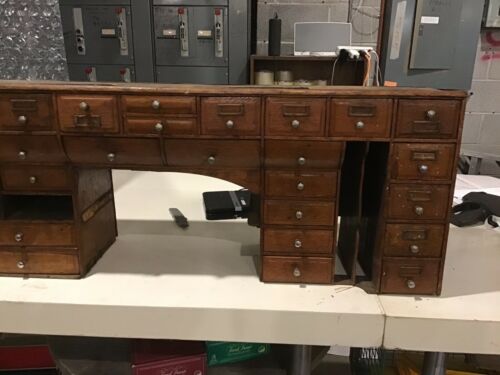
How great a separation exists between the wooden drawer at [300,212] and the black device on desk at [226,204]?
332 mm

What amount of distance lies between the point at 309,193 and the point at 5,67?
2.04m

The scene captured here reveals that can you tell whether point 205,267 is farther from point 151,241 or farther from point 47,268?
point 47,268

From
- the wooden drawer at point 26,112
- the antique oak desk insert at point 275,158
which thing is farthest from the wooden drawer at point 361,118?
the wooden drawer at point 26,112

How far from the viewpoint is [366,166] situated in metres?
0.87

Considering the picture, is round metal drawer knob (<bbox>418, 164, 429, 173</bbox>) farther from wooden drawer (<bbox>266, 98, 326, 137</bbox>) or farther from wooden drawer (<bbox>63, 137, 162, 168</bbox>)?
wooden drawer (<bbox>63, 137, 162, 168</bbox>)

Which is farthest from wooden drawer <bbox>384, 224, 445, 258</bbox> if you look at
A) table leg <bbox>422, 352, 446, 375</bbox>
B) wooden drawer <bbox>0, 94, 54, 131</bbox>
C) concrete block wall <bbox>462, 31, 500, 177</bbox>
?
Result: concrete block wall <bbox>462, 31, 500, 177</bbox>

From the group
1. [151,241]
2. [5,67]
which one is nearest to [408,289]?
[151,241]

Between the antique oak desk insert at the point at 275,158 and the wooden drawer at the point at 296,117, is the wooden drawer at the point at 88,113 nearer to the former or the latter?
the antique oak desk insert at the point at 275,158

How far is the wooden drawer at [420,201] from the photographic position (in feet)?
2.50

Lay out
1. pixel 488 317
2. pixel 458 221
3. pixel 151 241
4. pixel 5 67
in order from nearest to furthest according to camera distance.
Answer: pixel 488 317
pixel 151 241
pixel 458 221
pixel 5 67

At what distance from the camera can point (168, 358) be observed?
92 centimetres

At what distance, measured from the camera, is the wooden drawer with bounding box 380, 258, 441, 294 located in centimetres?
80

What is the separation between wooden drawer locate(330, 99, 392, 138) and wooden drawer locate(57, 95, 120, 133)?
0.38 metres

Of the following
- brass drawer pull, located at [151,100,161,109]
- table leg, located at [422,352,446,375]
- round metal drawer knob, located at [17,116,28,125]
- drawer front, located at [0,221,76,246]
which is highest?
brass drawer pull, located at [151,100,161,109]
